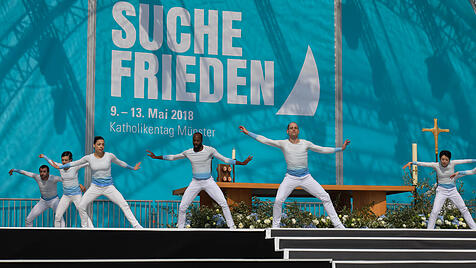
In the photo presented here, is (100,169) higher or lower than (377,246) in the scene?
higher

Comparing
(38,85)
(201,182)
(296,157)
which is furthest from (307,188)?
(38,85)

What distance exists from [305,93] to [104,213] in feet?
20.5

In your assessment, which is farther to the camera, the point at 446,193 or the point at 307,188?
the point at 446,193

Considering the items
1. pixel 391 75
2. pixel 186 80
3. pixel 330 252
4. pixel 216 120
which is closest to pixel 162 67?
pixel 186 80

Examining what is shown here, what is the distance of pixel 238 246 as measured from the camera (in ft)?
31.5

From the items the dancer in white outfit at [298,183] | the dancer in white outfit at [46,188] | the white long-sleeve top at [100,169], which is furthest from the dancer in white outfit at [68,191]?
the dancer in white outfit at [298,183]

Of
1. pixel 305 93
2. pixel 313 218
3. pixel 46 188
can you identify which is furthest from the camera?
pixel 305 93

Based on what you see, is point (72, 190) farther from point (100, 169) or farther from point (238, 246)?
point (238, 246)

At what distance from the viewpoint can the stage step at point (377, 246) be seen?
917 centimetres

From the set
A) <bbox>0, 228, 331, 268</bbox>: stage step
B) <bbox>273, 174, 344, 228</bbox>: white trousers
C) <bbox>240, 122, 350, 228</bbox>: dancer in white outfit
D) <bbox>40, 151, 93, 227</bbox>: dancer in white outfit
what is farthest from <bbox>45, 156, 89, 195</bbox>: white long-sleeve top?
<bbox>273, 174, 344, 228</bbox>: white trousers

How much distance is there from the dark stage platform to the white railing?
6.42m

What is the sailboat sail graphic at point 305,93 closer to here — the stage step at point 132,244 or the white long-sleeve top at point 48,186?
the white long-sleeve top at point 48,186

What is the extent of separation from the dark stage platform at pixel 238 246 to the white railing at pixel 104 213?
253 inches

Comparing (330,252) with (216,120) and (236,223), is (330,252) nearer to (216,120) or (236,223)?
(236,223)
